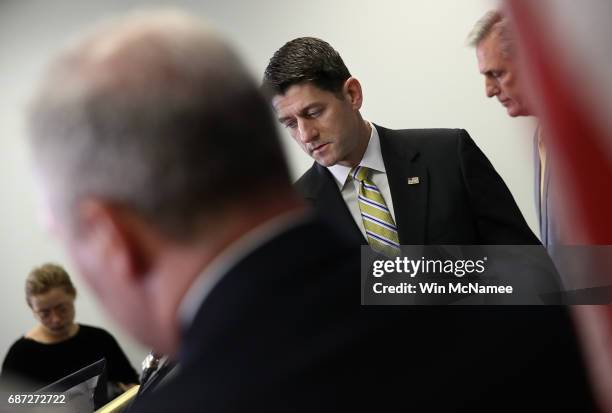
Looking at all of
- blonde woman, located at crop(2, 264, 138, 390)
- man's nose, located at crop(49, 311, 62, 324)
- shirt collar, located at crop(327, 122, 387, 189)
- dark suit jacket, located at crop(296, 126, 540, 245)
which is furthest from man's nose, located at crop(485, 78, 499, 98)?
man's nose, located at crop(49, 311, 62, 324)

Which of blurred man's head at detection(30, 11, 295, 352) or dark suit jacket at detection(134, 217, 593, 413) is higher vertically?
blurred man's head at detection(30, 11, 295, 352)

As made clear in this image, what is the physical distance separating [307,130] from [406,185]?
267mm

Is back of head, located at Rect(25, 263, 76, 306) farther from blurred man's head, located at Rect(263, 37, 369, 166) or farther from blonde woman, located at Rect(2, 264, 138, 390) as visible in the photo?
blurred man's head, located at Rect(263, 37, 369, 166)

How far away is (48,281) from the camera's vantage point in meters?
2.45

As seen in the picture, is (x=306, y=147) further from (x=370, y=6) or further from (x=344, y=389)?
(x=344, y=389)

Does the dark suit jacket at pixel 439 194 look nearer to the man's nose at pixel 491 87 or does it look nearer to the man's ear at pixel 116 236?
the man's nose at pixel 491 87

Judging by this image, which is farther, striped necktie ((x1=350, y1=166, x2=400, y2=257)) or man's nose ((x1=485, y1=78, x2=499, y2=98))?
striped necktie ((x1=350, y1=166, x2=400, y2=257))

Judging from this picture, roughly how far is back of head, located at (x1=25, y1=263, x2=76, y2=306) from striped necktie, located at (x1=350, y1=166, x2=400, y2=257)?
4.21 ft

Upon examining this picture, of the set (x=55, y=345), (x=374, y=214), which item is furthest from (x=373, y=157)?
(x=55, y=345)

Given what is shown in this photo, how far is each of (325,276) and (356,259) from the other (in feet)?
0.11

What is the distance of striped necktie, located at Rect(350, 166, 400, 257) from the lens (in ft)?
5.28

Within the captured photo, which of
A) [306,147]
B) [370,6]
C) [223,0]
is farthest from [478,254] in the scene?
[223,0]

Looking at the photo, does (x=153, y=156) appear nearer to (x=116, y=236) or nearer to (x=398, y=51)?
(x=116, y=236)

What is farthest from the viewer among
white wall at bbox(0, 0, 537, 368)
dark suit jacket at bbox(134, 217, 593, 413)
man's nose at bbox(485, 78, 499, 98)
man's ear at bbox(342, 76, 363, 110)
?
white wall at bbox(0, 0, 537, 368)
